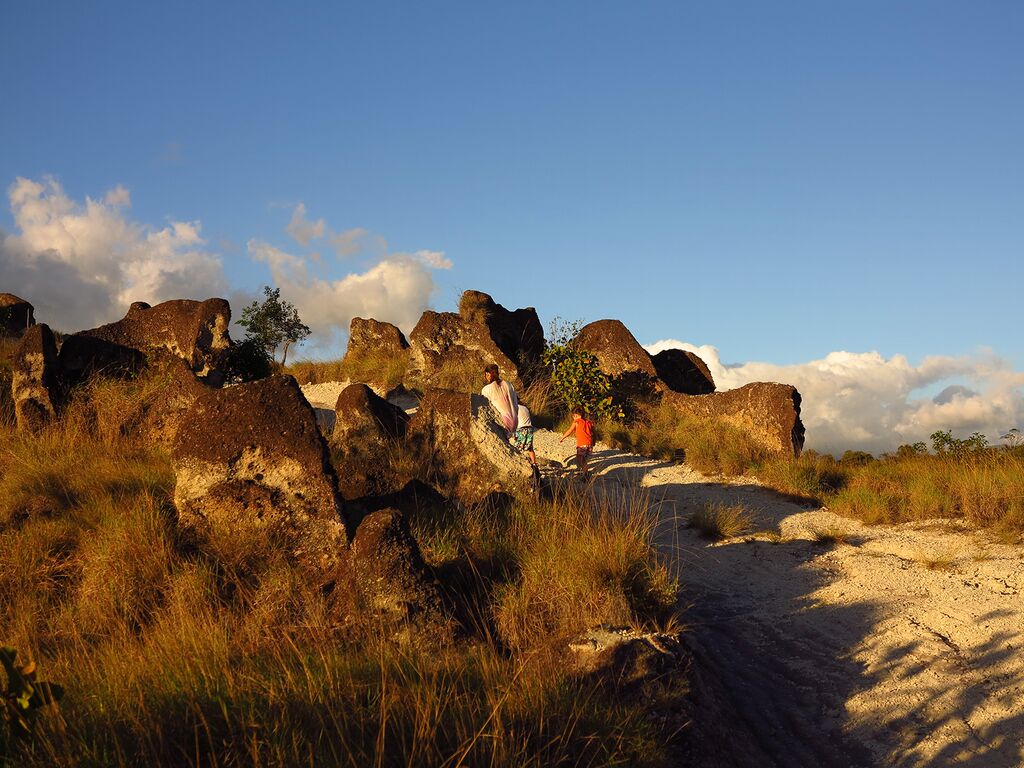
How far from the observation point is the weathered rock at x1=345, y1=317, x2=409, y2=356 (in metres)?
24.7

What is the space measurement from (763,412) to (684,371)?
5628 millimetres

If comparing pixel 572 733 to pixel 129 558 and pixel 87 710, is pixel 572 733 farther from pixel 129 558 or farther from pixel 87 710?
pixel 129 558

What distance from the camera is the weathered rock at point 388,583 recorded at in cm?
653

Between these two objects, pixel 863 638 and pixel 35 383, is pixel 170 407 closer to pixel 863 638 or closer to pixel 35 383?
pixel 35 383

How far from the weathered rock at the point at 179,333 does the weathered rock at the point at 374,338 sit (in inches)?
326

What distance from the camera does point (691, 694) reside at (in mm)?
5875

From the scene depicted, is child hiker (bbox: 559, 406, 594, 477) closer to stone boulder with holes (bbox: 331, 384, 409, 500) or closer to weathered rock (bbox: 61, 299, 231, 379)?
stone boulder with holes (bbox: 331, 384, 409, 500)

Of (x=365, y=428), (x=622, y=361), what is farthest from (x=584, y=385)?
(x=365, y=428)

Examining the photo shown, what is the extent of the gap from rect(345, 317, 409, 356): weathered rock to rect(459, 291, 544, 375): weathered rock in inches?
90.3

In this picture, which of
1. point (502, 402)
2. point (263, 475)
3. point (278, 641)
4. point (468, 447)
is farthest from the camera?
point (502, 402)

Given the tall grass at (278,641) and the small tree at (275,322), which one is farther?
the small tree at (275,322)

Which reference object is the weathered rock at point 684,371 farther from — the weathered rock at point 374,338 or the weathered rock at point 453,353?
the weathered rock at point 374,338

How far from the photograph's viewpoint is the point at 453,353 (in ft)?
71.4

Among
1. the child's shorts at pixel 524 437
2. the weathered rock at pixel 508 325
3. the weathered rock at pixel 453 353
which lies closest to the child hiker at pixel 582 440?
the child's shorts at pixel 524 437
